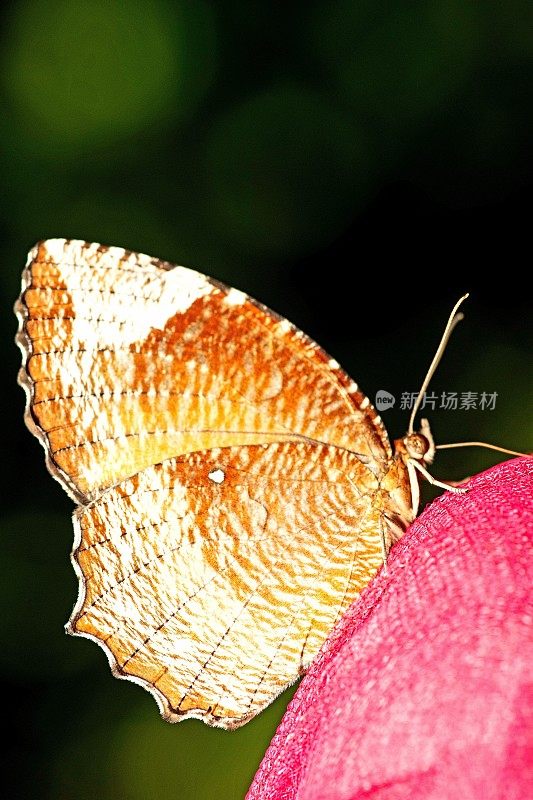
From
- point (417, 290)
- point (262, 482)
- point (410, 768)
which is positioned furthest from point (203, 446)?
point (417, 290)

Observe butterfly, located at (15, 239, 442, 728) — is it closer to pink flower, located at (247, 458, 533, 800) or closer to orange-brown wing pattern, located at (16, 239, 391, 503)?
orange-brown wing pattern, located at (16, 239, 391, 503)

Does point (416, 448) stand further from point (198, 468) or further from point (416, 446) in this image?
point (198, 468)

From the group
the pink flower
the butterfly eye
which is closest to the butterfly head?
the butterfly eye

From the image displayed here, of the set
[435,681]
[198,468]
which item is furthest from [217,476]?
[435,681]

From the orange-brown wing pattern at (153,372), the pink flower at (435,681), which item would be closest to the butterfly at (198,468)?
the orange-brown wing pattern at (153,372)

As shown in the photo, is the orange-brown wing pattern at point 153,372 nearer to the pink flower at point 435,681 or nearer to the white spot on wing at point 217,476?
the white spot on wing at point 217,476
